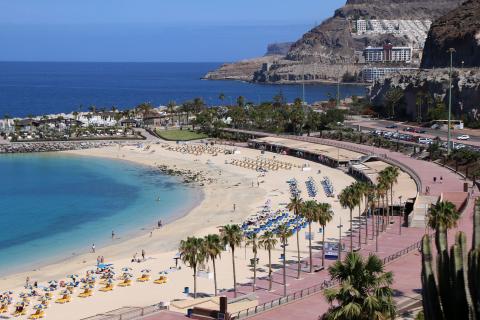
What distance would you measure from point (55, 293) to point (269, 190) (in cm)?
3397

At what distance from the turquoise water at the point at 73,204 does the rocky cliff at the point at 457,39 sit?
67.1 metres

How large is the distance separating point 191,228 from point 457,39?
307 ft

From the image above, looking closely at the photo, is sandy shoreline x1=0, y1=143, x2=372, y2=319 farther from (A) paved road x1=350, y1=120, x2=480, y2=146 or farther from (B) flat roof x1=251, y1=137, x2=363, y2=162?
(A) paved road x1=350, y1=120, x2=480, y2=146

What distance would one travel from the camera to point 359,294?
22922 mm

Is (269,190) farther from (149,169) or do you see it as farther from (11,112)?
(11,112)

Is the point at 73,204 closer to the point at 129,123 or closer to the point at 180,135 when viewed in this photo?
the point at 180,135

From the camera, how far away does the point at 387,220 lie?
5306 centimetres

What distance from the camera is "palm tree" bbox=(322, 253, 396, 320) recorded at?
22.3 metres

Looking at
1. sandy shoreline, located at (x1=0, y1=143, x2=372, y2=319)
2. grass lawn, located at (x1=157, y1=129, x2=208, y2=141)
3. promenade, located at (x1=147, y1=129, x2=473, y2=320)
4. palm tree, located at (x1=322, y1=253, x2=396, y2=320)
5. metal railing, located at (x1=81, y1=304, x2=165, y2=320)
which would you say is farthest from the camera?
grass lawn, located at (x1=157, y1=129, x2=208, y2=141)

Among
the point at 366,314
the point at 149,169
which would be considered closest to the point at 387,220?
the point at 366,314

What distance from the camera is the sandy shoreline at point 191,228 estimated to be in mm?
41156

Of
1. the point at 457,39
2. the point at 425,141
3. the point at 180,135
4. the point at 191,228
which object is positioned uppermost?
the point at 457,39

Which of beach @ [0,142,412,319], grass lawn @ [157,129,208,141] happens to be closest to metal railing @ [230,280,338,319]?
beach @ [0,142,412,319]

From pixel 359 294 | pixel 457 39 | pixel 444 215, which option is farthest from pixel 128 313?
pixel 457 39
